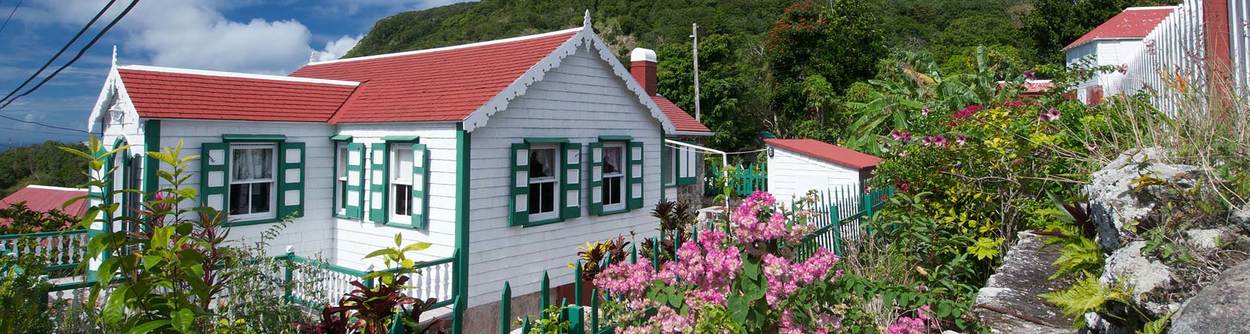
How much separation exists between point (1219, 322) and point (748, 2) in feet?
209

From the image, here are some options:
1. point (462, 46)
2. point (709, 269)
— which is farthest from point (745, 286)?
point (462, 46)

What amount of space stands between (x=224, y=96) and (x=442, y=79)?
3.21 m

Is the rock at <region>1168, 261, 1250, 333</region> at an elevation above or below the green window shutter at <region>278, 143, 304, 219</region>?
below

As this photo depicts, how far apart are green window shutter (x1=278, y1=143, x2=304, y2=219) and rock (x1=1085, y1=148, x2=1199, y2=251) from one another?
10.1 metres

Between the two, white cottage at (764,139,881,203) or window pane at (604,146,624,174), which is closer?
window pane at (604,146,624,174)

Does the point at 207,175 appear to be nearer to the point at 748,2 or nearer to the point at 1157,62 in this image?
the point at 1157,62

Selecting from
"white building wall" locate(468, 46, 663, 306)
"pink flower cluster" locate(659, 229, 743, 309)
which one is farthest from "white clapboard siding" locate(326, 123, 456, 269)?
"pink flower cluster" locate(659, 229, 743, 309)

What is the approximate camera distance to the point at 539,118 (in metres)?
10.4

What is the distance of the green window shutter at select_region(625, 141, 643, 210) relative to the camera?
11820 mm

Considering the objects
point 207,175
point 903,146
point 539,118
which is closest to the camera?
point 903,146

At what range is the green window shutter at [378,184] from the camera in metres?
10.1

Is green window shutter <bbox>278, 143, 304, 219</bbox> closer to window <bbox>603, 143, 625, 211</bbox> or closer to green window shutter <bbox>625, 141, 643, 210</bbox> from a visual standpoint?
window <bbox>603, 143, 625, 211</bbox>

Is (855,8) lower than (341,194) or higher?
higher

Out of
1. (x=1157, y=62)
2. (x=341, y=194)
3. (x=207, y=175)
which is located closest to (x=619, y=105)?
(x=341, y=194)
